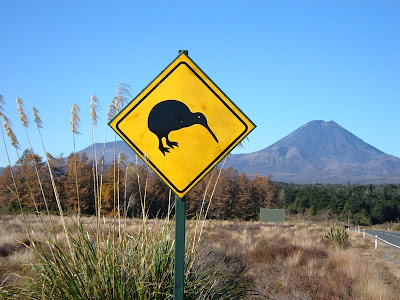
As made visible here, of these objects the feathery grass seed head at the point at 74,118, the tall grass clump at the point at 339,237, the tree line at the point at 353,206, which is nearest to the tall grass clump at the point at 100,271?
the feathery grass seed head at the point at 74,118

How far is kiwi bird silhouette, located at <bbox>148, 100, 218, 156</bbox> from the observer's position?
3.44 m

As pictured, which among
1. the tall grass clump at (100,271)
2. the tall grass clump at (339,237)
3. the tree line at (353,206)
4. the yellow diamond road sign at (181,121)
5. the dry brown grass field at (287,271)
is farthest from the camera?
the tree line at (353,206)

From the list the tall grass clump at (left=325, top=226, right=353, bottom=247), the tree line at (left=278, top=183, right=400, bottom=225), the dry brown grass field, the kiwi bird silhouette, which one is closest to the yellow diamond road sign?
the kiwi bird silhouette

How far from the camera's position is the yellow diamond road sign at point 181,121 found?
3.41 metres

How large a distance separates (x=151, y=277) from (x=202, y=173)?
1225 millimetres

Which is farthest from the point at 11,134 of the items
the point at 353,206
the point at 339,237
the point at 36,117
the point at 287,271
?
the point at 353,206

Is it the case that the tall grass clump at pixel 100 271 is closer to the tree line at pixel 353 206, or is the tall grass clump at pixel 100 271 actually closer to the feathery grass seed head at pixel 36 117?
the feathery grass seed head at pixel 36 117

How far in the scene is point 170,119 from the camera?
11.3 feet

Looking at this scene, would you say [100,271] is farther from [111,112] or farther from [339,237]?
[339,237]

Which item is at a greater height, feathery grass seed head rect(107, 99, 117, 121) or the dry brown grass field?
feathery grass seed head rect(107, 99, 117, 121)

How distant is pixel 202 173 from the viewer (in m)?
3.38

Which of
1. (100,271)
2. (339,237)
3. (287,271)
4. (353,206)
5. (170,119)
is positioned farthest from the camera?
(353,206)

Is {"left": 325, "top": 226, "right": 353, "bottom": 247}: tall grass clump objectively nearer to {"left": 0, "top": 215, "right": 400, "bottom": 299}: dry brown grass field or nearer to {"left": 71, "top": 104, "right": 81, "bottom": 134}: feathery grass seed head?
{"left": 0, "top": 215, "right": 400, "bottom": 299}: dry brown grass field

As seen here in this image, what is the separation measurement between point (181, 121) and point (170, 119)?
3.2 inches
